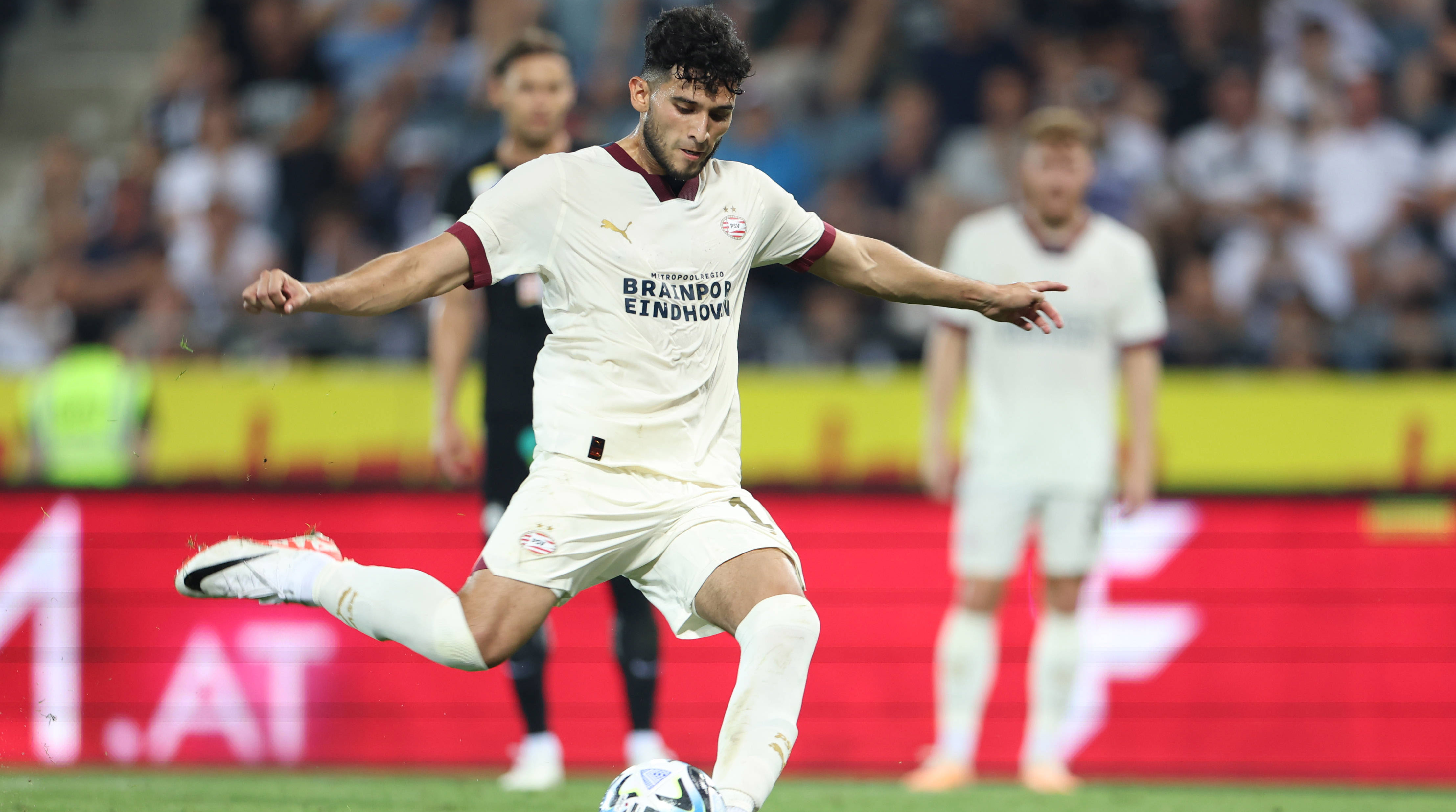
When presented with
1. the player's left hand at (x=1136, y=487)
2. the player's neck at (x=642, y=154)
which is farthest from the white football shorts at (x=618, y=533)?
the player's left hand at (x=1136, y=487)

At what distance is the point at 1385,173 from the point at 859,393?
4.20m

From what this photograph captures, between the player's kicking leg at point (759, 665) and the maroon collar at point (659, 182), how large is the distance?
3.22 ft

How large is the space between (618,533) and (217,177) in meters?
7.46

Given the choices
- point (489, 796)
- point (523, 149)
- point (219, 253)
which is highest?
point (523, 149)

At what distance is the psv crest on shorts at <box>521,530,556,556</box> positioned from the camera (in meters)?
4.45

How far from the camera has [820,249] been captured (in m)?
4.75

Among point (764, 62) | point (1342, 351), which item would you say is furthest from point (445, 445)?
point (764, 62)

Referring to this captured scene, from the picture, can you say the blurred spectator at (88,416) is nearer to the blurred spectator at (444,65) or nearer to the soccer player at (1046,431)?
the blurred spectator at (444,65)

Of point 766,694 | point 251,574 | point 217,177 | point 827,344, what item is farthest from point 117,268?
point 766,694

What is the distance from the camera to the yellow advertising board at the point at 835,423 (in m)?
8.71

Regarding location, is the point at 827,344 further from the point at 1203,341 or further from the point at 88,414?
the point at 88,414

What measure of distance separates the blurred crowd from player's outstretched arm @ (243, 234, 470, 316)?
5038 mm

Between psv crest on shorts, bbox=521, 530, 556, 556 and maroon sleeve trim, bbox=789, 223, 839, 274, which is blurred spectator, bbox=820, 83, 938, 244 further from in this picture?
psv crest on shorts, bbox=521, 530, 556, 556

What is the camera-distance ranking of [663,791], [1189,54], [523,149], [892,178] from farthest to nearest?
1. [1189,54]
2. [892,178]
3. [523,149]
4. [663,791]
